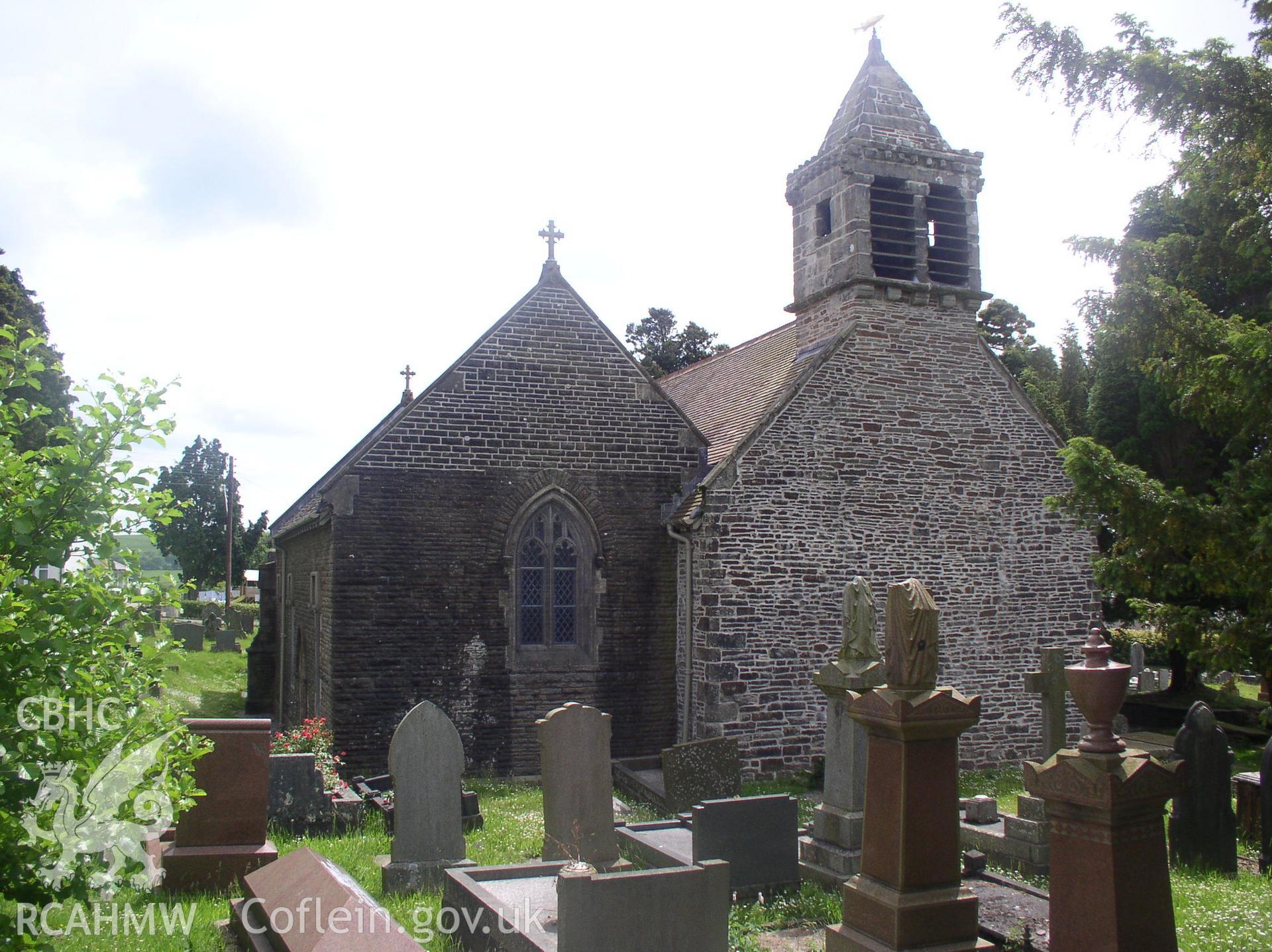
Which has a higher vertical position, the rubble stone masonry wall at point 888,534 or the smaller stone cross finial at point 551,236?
the smaller stone cross finial at point 551,236

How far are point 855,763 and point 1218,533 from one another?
5.93 m

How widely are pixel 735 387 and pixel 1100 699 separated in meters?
12.8

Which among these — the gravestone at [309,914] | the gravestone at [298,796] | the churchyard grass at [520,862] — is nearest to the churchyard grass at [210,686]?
the gravestone at [298,796]

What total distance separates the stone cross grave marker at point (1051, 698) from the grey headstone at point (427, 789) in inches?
238

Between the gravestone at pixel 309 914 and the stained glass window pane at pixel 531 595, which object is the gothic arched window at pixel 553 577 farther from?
the gravestone at pixel 309 914

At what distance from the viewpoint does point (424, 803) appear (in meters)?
8.29

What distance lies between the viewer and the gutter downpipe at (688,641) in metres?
14.4


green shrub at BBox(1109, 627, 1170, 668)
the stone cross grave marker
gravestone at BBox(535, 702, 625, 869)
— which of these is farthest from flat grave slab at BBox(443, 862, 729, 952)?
green shrub at BBox(1109, 627, 1170, 668)

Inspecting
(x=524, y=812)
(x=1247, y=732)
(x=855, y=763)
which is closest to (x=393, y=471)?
(x=524, y=812)

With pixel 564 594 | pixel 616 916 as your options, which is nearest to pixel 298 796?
pixel 616 916

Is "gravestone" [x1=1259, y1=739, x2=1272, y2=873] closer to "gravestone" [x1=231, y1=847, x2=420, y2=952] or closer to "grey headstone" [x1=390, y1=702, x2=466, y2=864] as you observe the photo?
"grey headstone" [x1=390, y1=702, x2=466, y2=864]

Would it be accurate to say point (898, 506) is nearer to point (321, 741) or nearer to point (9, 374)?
point (321, 741)

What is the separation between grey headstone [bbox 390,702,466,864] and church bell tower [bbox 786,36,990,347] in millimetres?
10002

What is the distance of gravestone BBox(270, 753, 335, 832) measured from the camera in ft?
32.3
